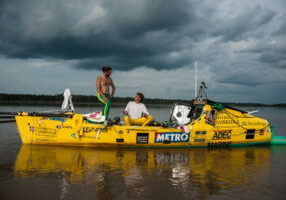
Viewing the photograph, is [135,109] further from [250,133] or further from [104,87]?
[250,133]

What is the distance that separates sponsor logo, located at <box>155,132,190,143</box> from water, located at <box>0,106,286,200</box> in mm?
409

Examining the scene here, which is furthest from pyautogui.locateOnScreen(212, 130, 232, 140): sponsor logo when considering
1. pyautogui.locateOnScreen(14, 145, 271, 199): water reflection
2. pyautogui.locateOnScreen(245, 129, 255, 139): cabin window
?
pyautogui.locateOnScreen(245, 129, 255, 139): cabin window

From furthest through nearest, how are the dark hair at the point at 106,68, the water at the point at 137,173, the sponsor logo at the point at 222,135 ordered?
the sponsor logo at the point at 222,135 → the dark hair at the point at 106,68 → the water at the point at 137,173

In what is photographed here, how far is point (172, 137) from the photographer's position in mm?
8930

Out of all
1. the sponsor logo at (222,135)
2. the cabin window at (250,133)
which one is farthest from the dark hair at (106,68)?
the cabin window at (250,133)

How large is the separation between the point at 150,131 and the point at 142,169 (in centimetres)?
239

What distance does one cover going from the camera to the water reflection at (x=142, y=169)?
4.88m

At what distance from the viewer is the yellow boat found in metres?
8.23

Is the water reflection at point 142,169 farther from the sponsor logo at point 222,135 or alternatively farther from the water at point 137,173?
the sponsor logo at point 222,135

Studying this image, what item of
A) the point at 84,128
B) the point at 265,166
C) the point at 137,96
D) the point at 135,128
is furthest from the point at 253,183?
the point at 84,128

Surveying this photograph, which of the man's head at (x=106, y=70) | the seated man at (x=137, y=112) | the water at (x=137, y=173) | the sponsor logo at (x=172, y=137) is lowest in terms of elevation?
the water at (x=137, y=173)

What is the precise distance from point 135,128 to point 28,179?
406 cm

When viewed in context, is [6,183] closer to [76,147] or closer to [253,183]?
[76,147]

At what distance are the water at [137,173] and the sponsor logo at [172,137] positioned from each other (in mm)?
409
